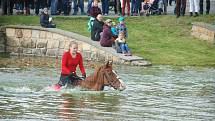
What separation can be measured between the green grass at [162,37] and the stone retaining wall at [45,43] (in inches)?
65.5

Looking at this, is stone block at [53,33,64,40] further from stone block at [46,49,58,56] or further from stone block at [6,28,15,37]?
stone block at [6,28,15,37]

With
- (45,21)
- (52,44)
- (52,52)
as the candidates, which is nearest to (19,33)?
(45,21)

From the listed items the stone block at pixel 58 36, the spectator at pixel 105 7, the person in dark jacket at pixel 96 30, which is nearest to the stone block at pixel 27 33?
the stone block at pixel 58 36

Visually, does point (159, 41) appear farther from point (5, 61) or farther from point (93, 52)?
point (5, 61)

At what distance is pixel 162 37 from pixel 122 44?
18.0 ft

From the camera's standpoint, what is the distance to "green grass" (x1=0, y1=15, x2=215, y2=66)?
95.5 feet

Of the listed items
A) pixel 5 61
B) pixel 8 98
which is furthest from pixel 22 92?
pixel 5 61

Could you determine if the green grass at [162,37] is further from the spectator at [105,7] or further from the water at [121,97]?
the spectator at [105,7]

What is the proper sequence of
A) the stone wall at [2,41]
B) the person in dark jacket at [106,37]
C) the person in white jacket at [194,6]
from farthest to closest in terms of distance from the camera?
the person in white jacket at [194,6], the stone wall at [2,41], the person in dark jacket at [106,37]

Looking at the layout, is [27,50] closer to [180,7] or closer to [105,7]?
[180,7]

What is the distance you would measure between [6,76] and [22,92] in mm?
3933

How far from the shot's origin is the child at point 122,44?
93.1 feet

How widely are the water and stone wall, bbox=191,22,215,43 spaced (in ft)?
19.5

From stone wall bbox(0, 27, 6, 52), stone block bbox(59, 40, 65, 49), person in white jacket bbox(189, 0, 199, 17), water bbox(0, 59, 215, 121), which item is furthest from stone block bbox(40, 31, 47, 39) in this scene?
person in white jacket bbox(189, 0, 199, 17)
